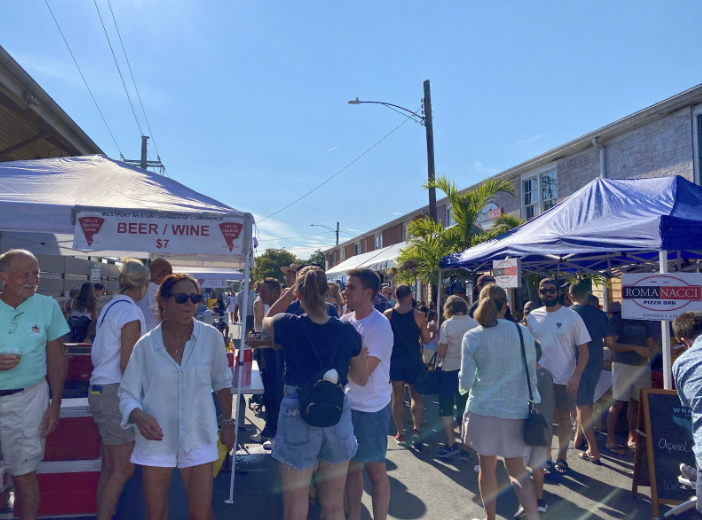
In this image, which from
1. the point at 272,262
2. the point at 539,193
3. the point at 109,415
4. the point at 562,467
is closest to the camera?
the point at 109,415

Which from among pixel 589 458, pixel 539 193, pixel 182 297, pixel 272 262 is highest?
pixel 272 262

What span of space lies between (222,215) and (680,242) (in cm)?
443

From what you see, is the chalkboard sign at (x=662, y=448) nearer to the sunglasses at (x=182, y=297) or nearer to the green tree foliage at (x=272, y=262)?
the sunglasses at (x=182, y=297)

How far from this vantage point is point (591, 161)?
12375 millimetres

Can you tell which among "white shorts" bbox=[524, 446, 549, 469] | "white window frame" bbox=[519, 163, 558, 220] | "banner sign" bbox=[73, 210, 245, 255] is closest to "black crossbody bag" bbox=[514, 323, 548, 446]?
"white shorts" bbox=[524, 446, 549, 469]

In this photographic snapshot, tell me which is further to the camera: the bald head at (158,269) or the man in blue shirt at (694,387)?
the bald head at (158,269)

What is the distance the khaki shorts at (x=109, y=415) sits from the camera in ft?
11.1

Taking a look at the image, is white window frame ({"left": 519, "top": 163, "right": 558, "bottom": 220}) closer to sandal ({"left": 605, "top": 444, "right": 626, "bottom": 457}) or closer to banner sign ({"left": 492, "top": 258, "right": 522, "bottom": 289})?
banner sign ({"left": 492, "top": 258, "right": 522, "bottom": 289})

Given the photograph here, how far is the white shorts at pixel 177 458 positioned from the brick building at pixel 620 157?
9.97 m

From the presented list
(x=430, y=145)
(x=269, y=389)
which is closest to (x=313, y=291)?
(x=269, y=389)

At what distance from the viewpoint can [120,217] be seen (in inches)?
169

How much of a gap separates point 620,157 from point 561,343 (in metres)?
8.13

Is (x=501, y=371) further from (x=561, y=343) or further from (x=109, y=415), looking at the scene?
(x=109, y=415)

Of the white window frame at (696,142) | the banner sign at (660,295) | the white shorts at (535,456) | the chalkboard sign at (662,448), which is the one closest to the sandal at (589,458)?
the chalkboard sign at (662,448)
